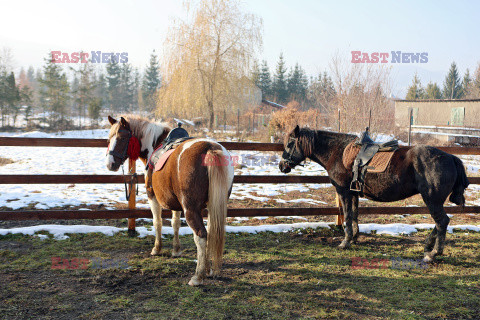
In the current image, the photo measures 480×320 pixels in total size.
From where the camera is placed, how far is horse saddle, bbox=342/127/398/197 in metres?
4.38

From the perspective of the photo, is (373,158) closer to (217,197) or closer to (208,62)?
(217,197)

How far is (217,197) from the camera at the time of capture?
11.1ft

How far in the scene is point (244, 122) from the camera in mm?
27328

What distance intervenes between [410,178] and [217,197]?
8.27 feet

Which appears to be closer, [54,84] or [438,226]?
[438,226]

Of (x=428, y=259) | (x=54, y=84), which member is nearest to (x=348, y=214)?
(x=428, y=259)

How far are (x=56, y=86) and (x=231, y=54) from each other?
18.0 m

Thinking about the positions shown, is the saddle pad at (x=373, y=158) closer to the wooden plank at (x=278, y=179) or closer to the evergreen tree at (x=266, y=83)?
the wooden plank at (x=278, y=179)

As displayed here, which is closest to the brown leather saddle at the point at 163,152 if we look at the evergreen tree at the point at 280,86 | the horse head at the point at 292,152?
the horse head at the point at 292,152

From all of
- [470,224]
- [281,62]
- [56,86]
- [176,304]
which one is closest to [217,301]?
[176,304]

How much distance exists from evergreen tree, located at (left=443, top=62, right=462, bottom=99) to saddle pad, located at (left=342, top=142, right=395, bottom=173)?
59.5 meters

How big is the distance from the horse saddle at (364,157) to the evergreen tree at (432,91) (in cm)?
5784

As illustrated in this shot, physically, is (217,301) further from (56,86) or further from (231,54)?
(56,86)

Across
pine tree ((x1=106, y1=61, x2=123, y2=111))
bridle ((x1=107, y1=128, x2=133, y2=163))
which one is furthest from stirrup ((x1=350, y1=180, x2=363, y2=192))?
pine tree ((x1=106, y1=61, x2=123, y2=111))
